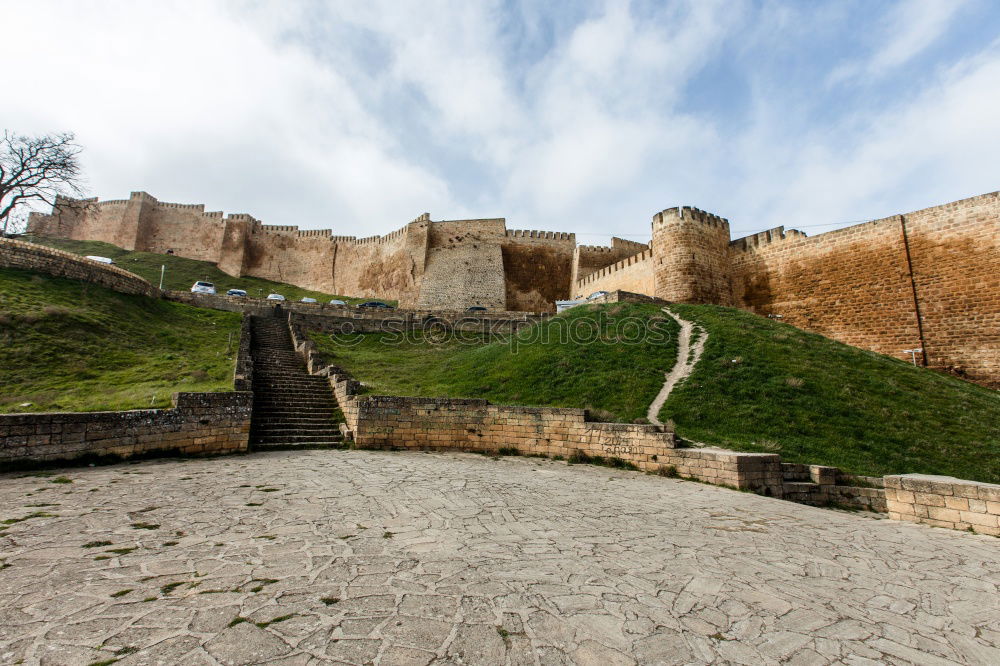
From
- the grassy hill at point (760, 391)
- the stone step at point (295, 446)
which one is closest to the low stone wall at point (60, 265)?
the grassy hill at point (760, 391)

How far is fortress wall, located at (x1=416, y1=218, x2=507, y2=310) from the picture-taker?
4350cm

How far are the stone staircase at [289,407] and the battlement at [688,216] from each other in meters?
23.8

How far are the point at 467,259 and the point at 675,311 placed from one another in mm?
24662

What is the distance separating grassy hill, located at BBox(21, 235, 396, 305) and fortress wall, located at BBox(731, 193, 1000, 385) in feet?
108

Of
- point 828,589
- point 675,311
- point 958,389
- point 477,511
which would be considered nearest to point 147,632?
point 477,511

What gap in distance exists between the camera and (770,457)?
29.7 feet

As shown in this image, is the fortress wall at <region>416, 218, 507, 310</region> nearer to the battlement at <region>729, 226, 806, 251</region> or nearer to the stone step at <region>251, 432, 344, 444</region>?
the battlement at <region>729, 226, 806, 251</region>

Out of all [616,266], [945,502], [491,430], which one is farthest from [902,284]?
[491,430]

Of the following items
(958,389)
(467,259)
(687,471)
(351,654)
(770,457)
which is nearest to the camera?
(351,654)

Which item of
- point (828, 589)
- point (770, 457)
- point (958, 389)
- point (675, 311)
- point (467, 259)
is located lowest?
point (828, 589)

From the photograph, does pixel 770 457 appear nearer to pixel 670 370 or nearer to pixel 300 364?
pixel 670 370

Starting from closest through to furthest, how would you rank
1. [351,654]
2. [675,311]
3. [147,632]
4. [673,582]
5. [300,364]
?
1. [351,654]
2. [147,632]
3. [673,582]
4. [300,364]
5. [675,311]

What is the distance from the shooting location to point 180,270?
45.9m

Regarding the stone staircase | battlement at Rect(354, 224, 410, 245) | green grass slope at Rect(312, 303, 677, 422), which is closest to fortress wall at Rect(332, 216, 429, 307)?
battlement at Rect(354, 224, 410, 245)
